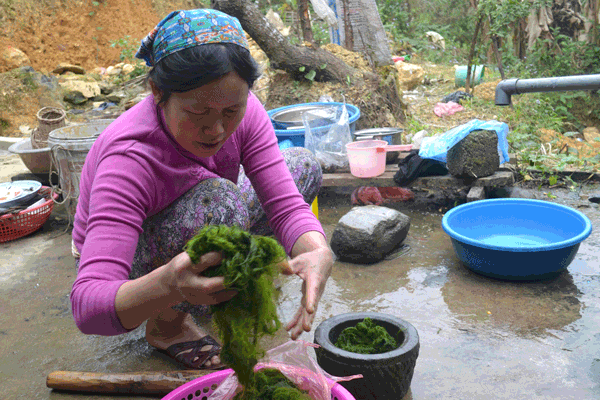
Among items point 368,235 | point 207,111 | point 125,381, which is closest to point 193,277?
point 207,111

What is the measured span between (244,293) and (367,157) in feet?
8.48

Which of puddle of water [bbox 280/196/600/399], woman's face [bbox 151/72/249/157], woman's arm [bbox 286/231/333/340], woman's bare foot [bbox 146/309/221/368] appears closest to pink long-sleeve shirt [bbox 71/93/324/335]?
woman's face [bbox 151/72/249/157]

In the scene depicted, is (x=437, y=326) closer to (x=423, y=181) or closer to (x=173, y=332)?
(x=173, y=332)

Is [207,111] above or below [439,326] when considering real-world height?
above

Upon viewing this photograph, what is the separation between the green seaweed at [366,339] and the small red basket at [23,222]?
2.95 meters

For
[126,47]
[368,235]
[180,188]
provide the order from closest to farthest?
[180,188] < [368,235] < [126,47]

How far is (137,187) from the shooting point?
1.54 meters

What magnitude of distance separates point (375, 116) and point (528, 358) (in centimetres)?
328

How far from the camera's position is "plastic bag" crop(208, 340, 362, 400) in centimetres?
157

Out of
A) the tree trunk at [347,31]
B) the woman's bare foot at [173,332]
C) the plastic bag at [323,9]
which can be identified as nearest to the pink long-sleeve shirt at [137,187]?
the woman's bare foot at [173,332]

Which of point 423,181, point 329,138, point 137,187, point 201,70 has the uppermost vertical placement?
point 201,70

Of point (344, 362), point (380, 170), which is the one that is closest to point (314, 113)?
point (380, 170)

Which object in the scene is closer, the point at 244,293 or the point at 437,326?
the point at 244,293

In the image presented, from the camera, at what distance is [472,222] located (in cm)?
314
